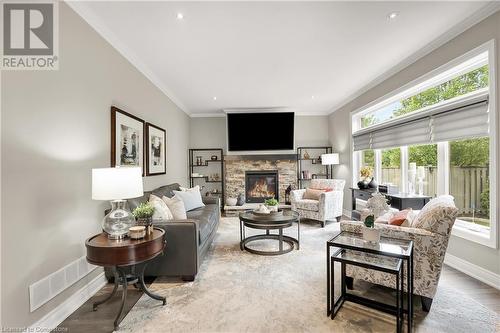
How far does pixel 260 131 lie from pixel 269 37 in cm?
354

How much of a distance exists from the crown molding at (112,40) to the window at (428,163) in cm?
440

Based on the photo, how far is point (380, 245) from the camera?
1.88m

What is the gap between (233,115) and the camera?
6.16m

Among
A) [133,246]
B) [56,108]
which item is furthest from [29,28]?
[133,246]

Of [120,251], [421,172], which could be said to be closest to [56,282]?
[120,251]

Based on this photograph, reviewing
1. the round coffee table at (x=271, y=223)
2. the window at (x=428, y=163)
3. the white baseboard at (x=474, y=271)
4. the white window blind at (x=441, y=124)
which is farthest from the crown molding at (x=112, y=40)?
the white baseboard at (x=474, y=271)

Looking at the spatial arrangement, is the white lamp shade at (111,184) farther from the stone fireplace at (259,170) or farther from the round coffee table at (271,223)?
the stone fireplace at (259,170)

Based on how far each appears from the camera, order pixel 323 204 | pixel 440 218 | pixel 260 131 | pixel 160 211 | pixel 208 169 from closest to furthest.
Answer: pixel 440 218, pixel 160 211, pixel 323 204, pixel 260 131, pixel 208 169

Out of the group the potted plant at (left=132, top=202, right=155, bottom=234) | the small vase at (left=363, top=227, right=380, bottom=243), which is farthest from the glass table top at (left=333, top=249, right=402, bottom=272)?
the potted plant at (left=132, top=202, right=155, bottom=234)

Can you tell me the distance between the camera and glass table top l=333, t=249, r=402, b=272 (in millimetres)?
1726

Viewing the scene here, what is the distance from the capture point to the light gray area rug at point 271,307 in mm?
1799

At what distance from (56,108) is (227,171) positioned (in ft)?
15.1

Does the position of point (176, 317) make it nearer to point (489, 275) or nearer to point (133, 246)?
point (133, 246)

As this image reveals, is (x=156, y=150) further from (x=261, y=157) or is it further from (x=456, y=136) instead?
(x=456, y=136)
